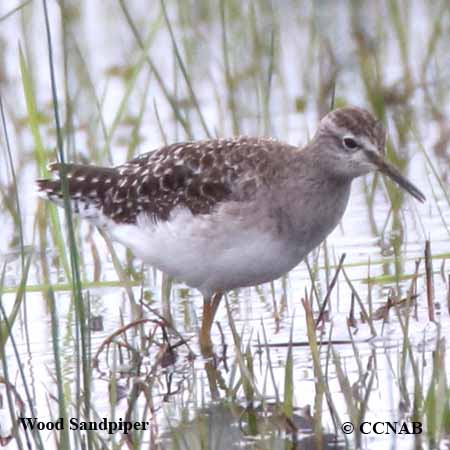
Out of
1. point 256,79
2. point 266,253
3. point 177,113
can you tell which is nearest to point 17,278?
point 177,113

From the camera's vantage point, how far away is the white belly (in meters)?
8.28

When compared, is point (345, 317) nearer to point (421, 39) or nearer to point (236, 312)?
point (236, 312)

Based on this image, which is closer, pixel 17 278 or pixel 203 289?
pixel 203 289

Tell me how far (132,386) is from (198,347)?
3.33ft

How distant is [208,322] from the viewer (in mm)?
8570

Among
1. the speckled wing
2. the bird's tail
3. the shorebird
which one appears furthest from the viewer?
the bird's tail

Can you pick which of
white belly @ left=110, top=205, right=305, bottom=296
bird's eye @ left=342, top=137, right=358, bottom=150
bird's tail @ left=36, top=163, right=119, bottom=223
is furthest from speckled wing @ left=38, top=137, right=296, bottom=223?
bird's eye @ left=342, top=137, right=358, bottom=150

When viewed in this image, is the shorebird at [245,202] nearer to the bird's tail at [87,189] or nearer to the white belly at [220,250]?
the white belly at [220,250]

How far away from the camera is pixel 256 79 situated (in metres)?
12.4

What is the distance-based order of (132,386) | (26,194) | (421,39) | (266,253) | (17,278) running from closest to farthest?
(132,386)
(266,253)
(17,278)
(26,194)
(421,39)

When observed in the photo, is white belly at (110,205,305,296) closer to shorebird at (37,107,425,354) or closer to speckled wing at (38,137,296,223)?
shorebird at (37,107,425,354)

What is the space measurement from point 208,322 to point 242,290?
110 centimetres

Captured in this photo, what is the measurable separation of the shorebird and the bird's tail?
37cm

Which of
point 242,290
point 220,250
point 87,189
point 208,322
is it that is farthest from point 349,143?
point 87,189
